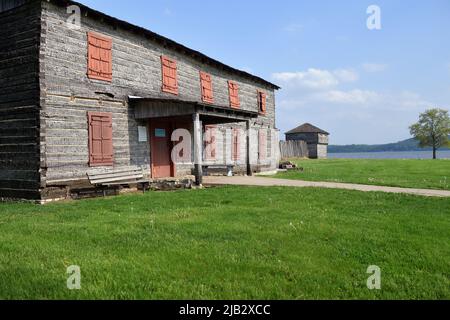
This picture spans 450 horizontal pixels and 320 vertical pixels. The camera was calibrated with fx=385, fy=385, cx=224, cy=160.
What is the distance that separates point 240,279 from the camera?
442 cm

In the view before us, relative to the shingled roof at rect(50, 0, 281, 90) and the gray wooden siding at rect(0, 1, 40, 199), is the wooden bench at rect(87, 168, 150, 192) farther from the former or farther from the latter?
the shingled roof at rect(50, 0, 281, 90)

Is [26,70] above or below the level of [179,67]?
below

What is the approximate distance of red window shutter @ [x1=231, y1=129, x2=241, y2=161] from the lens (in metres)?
22.4

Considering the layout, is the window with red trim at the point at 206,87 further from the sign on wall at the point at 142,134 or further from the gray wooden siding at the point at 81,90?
the sign on wall at the point at 142,134

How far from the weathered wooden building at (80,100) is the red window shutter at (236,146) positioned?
4.73 meters

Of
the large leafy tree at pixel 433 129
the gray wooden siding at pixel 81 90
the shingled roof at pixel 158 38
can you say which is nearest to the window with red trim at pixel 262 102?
the shingled roof at pixel 158 38

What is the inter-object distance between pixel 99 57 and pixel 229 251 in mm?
10478

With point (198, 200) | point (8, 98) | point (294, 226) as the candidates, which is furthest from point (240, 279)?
point (8, 98)

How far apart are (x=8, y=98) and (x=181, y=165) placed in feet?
25.3

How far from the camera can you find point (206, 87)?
19719mm

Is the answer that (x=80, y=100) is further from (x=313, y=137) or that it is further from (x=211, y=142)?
(x=313, y=137)

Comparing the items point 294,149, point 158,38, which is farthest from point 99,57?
point 294,149
